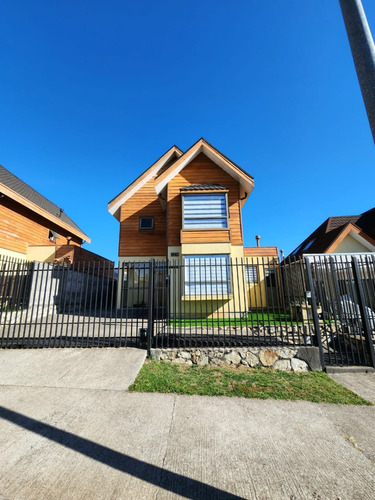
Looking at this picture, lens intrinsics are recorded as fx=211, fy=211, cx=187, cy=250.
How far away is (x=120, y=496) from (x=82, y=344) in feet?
15.1

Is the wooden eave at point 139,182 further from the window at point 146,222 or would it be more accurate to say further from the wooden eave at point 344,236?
the wooden eave at point 344,236

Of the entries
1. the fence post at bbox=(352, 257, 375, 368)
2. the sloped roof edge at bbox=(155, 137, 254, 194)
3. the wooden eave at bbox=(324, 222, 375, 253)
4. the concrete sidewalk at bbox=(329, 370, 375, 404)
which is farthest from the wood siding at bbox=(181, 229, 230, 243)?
the wooden eave at bbox=(324, 222, 375, 253)

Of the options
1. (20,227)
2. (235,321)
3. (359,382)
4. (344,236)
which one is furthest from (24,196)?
(344,236)

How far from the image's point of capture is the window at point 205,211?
10898 millimetres

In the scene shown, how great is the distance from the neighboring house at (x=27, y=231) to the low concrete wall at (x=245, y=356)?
1115 centimetres

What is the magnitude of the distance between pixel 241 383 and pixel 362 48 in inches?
216

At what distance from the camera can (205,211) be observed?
11023 millimetres

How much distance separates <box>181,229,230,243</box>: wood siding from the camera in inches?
416

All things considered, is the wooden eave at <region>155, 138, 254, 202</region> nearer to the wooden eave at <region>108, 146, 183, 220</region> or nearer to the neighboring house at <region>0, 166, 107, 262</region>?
the wooden eave at <region>108, 146, 183, 220</region>

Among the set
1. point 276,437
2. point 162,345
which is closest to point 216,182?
point 162,345

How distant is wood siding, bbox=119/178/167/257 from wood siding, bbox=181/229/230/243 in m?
3.53

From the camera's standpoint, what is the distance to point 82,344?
5883mm

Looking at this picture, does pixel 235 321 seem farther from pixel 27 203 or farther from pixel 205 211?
pixel 27 203

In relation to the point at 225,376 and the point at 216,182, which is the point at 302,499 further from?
the point at 216,182
